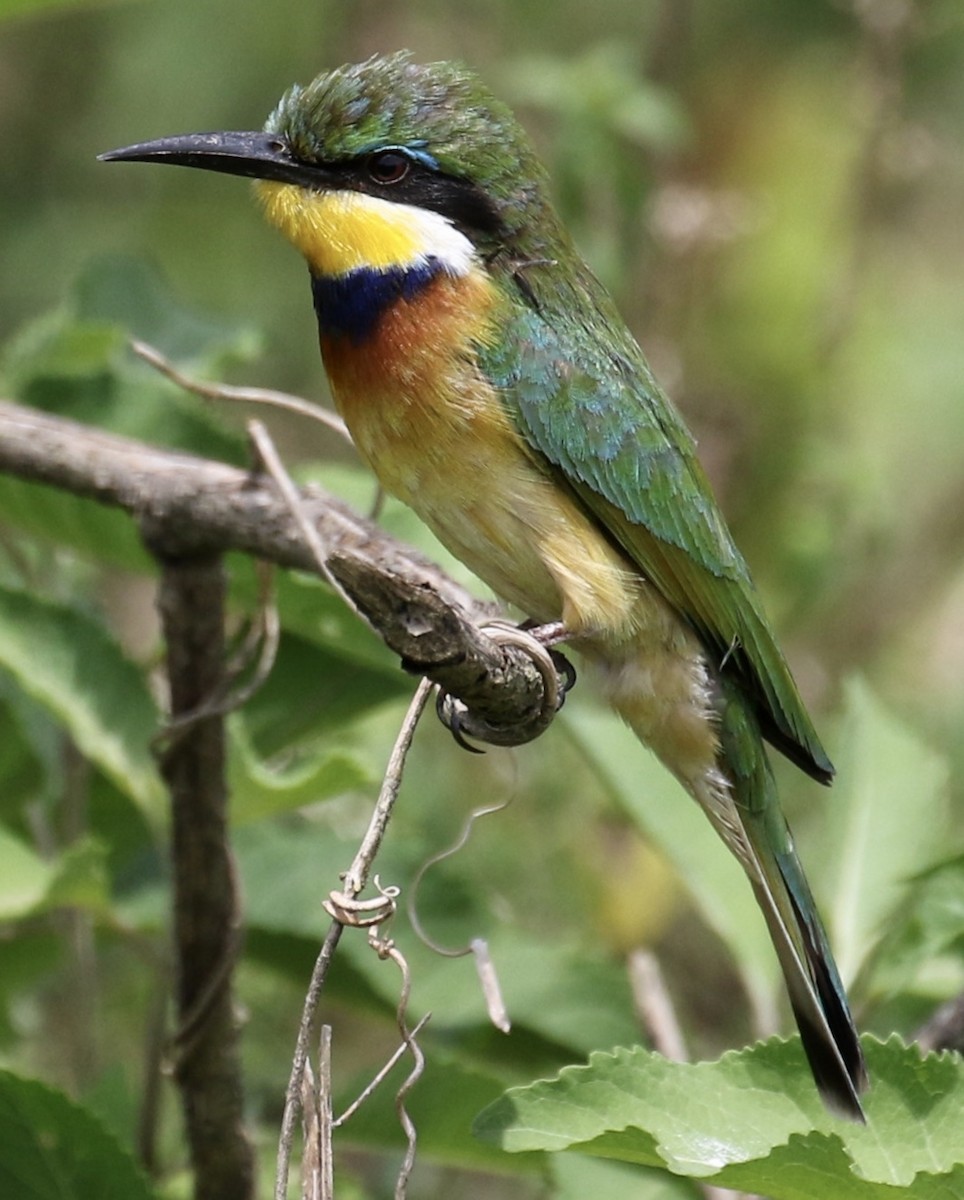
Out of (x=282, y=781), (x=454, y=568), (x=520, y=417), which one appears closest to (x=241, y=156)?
(x=520, y=417)

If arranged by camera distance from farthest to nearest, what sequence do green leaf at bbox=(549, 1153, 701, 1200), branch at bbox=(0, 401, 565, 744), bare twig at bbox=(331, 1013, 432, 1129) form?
green leaf at bbox=(549, 1153, 701, 1200), branch at bbox=(0, 401, 565, 744), bare twig at bbox=(331, 1013, 432, 1129)

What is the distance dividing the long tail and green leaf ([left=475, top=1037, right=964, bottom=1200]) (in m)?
0.25

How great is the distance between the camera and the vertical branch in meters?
1.90

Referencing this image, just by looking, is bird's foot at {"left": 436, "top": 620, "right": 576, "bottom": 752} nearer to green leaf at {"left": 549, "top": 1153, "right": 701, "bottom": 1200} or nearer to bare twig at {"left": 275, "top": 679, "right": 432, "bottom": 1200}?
bare twig at {"left": 275, "top": 679, "right": 432, "bottom": 1200}

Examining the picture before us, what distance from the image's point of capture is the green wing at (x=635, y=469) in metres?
2.12

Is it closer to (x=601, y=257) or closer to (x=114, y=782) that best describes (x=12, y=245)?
(x=601, y=257)

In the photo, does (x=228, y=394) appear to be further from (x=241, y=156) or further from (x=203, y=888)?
(x=203, y=888)

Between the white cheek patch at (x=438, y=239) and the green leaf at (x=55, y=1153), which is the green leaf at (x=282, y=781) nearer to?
the green leaf at (x=55, y=1153)

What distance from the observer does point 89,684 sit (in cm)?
208

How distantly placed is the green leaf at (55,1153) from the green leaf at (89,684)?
0.45m

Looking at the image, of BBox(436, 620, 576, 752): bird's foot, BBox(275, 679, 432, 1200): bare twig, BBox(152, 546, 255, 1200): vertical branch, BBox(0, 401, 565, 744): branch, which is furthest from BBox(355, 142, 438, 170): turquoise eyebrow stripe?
BBox(275, 679, 432, 1200): bare twig

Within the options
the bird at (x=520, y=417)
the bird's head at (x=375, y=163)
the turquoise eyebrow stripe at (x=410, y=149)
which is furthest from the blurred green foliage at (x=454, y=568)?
the turquoise eyebrow stripe at (x=410, y=149)

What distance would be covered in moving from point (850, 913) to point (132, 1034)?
4.64ft

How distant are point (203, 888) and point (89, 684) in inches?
12.4
